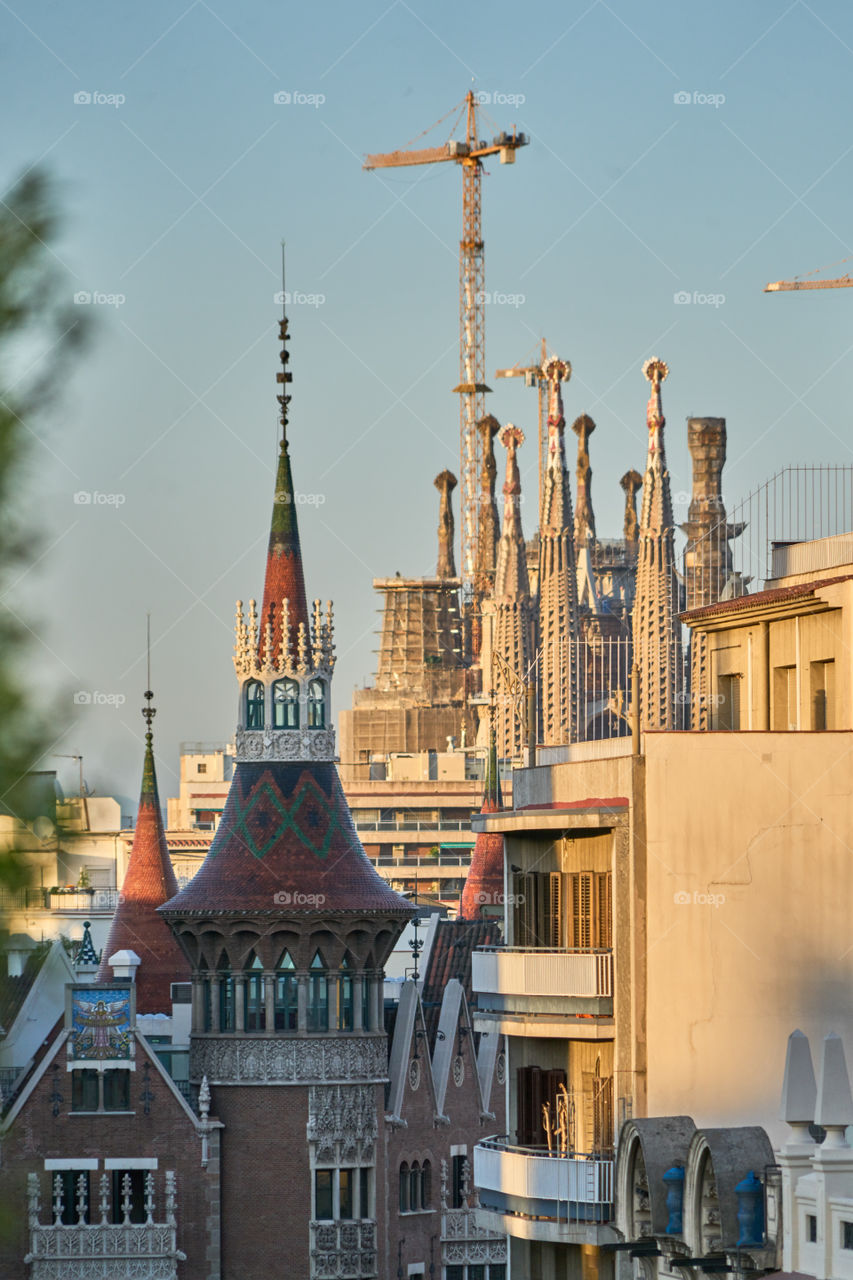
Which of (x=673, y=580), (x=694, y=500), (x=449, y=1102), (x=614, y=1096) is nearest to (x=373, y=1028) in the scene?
(x=449, y=1102)

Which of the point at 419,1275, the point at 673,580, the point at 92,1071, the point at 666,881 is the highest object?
the point at 673,580

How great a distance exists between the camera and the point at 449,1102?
193 ft

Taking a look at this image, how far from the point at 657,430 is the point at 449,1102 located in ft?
315

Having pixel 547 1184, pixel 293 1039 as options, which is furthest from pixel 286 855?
pixel 547 1184

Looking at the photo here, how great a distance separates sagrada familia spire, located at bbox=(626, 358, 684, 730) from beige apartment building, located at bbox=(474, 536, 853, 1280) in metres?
119

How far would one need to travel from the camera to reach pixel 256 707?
2242 inches

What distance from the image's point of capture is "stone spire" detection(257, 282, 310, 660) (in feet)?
189

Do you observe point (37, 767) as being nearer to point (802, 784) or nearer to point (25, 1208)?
point (802, 784)

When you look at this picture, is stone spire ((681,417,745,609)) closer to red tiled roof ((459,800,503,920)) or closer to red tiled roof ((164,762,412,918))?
red tiled roof ((459,800,503,920))

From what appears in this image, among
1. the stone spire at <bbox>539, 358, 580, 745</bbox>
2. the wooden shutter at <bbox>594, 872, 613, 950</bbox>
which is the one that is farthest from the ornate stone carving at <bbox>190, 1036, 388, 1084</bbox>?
the stone spire at <bbox>539, 358, 580, 745</bbox>

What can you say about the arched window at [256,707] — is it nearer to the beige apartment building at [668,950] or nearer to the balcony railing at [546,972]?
the beige apartment building at [668,950]

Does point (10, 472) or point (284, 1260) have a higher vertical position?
point (10, 472)

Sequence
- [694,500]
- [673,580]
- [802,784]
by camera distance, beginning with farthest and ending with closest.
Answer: [673,580]
[694,500]
[802,784]

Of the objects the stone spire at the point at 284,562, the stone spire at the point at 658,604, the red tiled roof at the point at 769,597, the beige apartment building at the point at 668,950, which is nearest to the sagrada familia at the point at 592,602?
the stone spire at the point at 658,604
